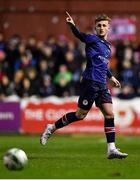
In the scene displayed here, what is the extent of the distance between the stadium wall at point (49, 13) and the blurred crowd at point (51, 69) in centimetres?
498

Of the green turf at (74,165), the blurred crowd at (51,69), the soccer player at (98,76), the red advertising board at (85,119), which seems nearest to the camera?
the green turf at (74,165)

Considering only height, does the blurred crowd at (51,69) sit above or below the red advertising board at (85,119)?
above

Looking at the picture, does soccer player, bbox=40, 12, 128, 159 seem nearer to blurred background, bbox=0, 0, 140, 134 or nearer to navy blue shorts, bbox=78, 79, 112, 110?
navy blue shorts, bbox=78, 79, 112, 110

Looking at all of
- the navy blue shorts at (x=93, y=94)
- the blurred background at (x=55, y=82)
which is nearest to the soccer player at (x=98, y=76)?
the navy blue shorts at (x=93, y=94)

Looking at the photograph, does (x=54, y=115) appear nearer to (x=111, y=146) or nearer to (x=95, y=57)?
(x=95, y=57)

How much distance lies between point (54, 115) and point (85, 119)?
99 cm

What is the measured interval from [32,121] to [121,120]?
2.85 m

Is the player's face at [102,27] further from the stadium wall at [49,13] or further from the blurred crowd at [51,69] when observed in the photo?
the stadium wall at [49,13]

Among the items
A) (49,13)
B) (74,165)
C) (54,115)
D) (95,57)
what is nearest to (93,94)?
(95,57)

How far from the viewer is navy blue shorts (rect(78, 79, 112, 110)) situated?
45.0 feet

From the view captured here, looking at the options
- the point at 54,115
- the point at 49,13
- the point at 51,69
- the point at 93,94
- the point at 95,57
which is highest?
the point at 95,57

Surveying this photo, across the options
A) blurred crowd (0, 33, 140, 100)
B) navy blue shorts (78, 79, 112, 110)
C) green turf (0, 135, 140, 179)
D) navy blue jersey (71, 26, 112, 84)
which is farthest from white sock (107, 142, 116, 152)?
blurred crowd (0, 33, 140, 100)

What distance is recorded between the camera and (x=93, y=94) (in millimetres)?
13719

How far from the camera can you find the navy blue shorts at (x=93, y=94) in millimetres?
13711
